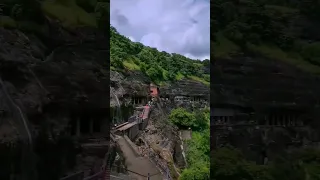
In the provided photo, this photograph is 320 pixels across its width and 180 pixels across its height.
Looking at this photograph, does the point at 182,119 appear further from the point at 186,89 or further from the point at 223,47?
the point at 223,47

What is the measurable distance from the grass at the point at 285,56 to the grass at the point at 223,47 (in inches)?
5.3

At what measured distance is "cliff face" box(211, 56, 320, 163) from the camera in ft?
8.91

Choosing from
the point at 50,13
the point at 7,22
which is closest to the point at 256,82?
the point at 50,13

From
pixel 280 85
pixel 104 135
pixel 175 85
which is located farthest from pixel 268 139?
pixel 175 85

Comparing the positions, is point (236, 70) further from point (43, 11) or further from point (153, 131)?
point (153, 131)

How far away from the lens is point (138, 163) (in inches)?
332

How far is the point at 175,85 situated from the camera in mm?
20969

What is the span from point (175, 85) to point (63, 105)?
726 inches

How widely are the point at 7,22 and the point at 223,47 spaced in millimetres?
1564

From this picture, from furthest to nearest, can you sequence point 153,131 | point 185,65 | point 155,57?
point 185,65 → point 155,57 → point 153,131

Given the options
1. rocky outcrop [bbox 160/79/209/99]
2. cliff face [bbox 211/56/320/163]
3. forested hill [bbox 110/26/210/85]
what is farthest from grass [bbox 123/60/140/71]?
cliff face [bbox 211/56/320/163]

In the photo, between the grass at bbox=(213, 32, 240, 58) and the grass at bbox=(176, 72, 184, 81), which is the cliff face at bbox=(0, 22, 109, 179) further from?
the grass at bbox=(176, 72, 184, 81)

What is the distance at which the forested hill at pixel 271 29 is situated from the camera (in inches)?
107

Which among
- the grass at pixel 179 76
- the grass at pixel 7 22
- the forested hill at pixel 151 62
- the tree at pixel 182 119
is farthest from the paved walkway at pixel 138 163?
the grass at pixel 179 76
